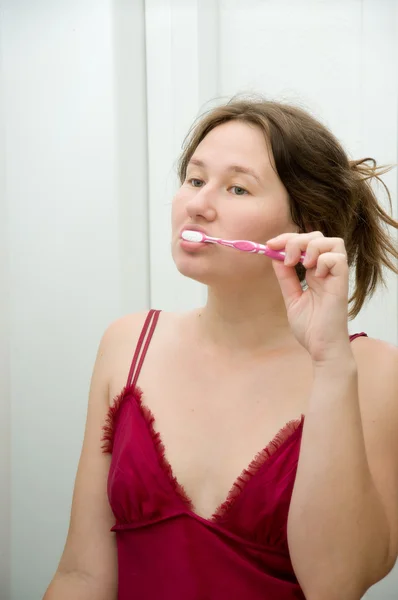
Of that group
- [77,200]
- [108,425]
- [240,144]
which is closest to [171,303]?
[77,200]

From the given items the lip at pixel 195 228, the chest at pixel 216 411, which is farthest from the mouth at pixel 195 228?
the chest at pixel 216 411

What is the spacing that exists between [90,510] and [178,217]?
19.3 inches

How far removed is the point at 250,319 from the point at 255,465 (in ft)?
0.76

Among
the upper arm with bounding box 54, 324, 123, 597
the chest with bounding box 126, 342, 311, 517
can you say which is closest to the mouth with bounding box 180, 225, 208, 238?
the chest with bounding box 126, 342, 311, 517

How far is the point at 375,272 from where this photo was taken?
1.18 meters

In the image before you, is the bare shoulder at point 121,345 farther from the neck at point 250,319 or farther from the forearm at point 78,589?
the forearm at point 78,589

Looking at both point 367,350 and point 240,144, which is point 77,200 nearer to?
point 240,144

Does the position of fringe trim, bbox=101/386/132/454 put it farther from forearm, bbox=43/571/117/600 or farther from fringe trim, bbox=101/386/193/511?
forearm, bbox=43/571/117/600

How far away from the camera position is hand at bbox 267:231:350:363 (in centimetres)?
87

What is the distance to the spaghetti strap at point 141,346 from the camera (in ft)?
3.82

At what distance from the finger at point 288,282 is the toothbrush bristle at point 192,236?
0.39 feet

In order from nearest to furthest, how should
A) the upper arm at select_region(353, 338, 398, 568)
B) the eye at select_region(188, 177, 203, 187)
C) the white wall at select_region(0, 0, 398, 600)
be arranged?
the upper arm at select_region(353, 338, 398, 568), the eye at select_region(188, 177, 203, 187), the white wall at select_region(0, 0, 398, 600)

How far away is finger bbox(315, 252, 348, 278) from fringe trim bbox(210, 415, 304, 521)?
0.26m

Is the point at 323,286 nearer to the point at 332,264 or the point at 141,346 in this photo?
the point at 332,264
